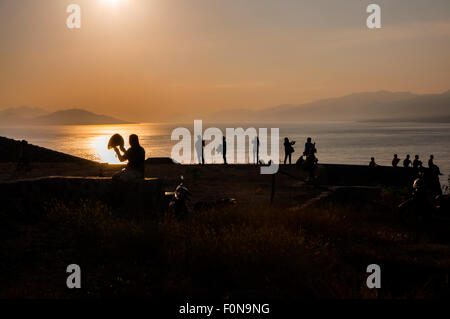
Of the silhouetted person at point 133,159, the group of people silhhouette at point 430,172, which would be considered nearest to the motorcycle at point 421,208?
the group of people silhhouette at point 430,172

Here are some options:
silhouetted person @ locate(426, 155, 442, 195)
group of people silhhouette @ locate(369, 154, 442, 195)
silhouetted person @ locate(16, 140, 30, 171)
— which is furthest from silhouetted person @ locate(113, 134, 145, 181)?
silhouetted person @ locate(16, 140, 30, 171)

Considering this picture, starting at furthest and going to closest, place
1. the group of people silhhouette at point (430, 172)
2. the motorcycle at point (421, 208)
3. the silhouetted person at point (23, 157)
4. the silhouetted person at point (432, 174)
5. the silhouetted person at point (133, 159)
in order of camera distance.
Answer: the silhouetted person at point (23, 157) < the silhouetted person at point (432, 174) < the group of people silhhouette at point (430, 172) < the motorcycle at point (421, 208) < the silhouetted person at point (133, 159)

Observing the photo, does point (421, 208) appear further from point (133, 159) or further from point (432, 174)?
point (133, 159)

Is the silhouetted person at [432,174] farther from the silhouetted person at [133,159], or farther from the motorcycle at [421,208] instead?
the silhouetted person at [133,159]

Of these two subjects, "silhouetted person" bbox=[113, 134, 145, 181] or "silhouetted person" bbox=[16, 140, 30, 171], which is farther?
"silhouetted person" bbox=[16, 140, 30, 171]

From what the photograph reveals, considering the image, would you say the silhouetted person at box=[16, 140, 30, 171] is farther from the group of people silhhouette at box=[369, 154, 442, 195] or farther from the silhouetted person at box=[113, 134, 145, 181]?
the group of people silhhouette at box=[369, 154, 442, 195]

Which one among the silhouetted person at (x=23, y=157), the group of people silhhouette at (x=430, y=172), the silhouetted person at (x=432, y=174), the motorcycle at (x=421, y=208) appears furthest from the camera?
the silhouetted person at (x=23, y=157)

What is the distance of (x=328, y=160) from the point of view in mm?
85812

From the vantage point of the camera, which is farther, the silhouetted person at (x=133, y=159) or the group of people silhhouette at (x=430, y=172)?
the group of people silhhouette at (x=430, y=172)

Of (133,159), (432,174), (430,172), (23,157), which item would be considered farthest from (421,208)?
(23,157)

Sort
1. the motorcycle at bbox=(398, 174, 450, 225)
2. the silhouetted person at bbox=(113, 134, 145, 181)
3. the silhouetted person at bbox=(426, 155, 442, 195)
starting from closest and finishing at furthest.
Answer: the silhouetted person at bbox=(113, 134, 145, 181) < the motorcycle at bbox=(398, 174, 450, 225) < the silhouetted person at bbox=(426, 155, 442, 195)

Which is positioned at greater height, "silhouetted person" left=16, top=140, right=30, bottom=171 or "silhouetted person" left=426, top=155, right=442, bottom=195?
"silhouetted person" left=16, top=140, right=30, bottom=171

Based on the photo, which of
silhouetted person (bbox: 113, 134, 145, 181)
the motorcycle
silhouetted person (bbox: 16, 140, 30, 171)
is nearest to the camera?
silhouetted person (bbox: 113, 134, 145, 181)
